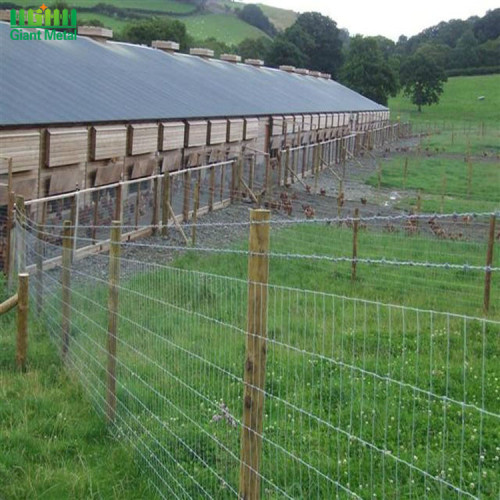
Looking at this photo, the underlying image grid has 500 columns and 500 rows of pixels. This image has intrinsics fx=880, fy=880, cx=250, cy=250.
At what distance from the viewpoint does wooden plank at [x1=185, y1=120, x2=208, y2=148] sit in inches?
1063

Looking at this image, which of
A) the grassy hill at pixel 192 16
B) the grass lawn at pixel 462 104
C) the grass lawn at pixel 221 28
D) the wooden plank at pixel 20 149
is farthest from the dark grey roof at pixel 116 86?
the grass lawn at pixel 221 28

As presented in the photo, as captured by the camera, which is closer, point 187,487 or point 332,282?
point 187,487

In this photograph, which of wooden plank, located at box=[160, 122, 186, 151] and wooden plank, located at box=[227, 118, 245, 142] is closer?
wooden plank, located at box=[160, 122, 186, 151]

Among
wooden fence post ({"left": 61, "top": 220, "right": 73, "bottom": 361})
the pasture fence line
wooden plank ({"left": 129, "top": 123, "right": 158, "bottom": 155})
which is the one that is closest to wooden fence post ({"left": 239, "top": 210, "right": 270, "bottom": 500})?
the pasture fence line

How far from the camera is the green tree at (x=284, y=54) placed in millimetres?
86375

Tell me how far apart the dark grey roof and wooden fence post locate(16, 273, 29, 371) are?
867 cm

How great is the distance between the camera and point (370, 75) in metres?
84.2

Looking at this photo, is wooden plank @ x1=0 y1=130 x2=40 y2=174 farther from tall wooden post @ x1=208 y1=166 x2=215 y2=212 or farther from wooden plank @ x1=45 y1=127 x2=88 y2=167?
tall wooden post @ x1=208 y1=166 x2=215 y2=212

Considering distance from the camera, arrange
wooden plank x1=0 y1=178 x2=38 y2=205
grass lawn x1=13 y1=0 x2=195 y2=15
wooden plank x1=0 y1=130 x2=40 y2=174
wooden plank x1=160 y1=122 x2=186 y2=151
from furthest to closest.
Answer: grass lawn x1=13 y1=0 x2=195 y2=15, wooden plank x1=160 y1=122 x2=186 y2=151, wooden plank x1=0 y1=130 x2=40 y2=174, wooden plank x1=0 y1=178 x2=38 y2=205

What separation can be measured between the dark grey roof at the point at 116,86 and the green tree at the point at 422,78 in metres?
53.4

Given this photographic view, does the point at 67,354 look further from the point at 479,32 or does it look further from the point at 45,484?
the point at 479,32

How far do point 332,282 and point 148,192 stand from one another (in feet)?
24.6

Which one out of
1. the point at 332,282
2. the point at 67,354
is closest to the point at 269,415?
the point at 67,354

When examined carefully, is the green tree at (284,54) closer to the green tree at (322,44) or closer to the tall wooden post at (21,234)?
the green tree at (322,44)
